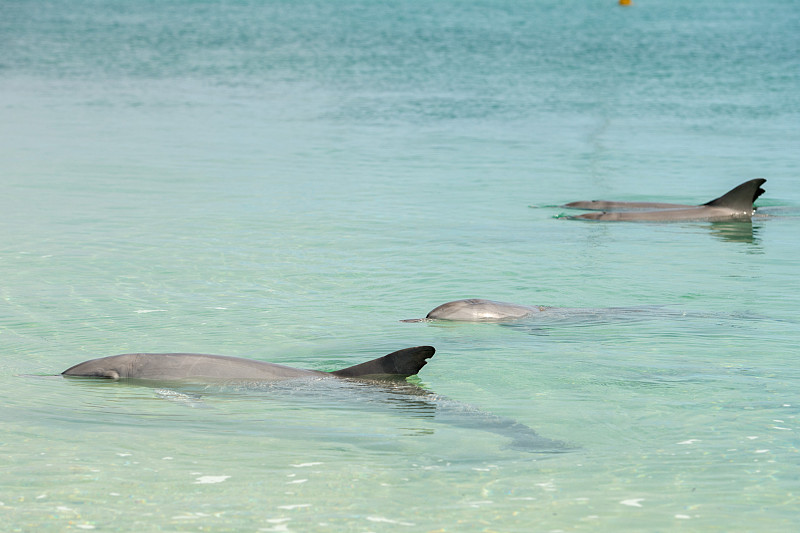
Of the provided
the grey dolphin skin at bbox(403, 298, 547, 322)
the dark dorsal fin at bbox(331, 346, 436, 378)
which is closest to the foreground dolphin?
the dark dorsal fin at bbox(331, 346, 436, 378)

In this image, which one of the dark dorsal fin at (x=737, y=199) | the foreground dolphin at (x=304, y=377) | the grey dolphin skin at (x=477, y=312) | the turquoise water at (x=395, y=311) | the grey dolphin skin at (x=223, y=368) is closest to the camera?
the turquoise water at (x=395, y=311)

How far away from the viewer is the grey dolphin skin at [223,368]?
8.65m

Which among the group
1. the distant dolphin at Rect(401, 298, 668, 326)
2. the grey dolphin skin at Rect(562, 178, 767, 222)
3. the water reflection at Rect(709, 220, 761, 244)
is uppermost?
the grey dolphin skin at Rect(562, 178, 767, 222)

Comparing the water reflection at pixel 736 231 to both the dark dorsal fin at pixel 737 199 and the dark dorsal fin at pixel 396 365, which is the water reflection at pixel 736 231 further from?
the dark dorsal fin at pixel 396 365

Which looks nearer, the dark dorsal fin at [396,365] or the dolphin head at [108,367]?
the dark dorsal fin at [396,365]

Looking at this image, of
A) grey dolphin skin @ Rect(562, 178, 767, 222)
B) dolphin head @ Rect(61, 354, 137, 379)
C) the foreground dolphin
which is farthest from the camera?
grey dolphin skin @ Rect(562, 178, 767, 222)

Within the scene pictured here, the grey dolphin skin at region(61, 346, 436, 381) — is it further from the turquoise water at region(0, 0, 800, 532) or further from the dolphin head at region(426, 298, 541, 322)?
the dolphin head at region(426, 298, 541, 322)

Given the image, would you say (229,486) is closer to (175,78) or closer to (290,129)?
(290,129)

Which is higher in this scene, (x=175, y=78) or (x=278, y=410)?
(x=175, y=78)

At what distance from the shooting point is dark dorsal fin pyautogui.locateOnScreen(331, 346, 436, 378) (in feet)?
28.0

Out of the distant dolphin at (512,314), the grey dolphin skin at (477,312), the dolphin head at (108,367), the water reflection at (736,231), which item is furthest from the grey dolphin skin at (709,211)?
the dolphin head at (108,367)

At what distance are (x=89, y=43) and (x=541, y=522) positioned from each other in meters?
56.9

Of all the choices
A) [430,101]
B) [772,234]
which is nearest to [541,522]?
[772,234]

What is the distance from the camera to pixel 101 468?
7312 millimetres
